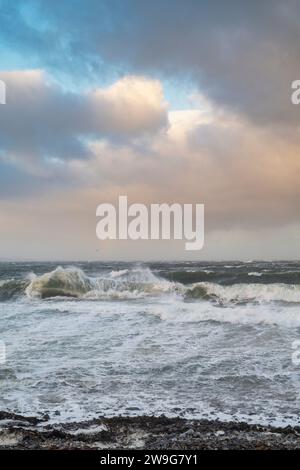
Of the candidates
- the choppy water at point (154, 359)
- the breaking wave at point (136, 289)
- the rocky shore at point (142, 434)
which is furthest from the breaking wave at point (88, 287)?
the rocky shore at point (142, 434)

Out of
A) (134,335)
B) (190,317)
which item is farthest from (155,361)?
(190,317)

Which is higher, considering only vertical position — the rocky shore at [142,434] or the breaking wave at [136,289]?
the breaking wave at [136,289]

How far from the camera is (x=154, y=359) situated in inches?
411

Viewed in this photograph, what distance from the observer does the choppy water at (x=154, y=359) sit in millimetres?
7512

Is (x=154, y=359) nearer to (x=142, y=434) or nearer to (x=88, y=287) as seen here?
(x=142, y=434)

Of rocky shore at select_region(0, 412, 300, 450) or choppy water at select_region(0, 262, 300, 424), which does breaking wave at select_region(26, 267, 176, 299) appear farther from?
rocky shore at select_region(0, 412, 300, 450)

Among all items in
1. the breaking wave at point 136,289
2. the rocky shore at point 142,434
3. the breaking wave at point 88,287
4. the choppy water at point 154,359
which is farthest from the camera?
the breaking wave at point 88,287

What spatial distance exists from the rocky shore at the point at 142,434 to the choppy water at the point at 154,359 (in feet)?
1.41

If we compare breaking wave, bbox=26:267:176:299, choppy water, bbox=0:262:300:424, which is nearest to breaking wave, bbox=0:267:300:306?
breaking wave, bbox=26:267:176:299

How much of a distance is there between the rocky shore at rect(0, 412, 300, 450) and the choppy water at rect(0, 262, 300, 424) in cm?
43

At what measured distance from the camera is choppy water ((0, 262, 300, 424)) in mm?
7512

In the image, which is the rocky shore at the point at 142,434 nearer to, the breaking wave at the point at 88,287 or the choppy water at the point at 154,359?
the choppy water at the point at 154,359

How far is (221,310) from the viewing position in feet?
58.3
